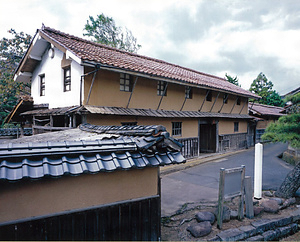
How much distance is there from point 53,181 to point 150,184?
1.74 meters

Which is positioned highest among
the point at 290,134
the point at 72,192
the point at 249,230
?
the point at 290,134

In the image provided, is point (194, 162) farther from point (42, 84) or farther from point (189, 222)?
point (42, 84)

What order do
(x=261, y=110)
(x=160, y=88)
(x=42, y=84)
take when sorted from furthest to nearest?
(x=261, y=110) → (x=42, y=84) → (x=160, y=88)

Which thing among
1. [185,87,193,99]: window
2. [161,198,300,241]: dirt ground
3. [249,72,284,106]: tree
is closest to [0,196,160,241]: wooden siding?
[161,198,300,241]: dirt ground

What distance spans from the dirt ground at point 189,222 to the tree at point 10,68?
1936 cm

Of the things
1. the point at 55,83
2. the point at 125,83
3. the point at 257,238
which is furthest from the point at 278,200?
the point at 55,83

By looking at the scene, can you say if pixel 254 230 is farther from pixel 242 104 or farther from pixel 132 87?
pixel 242 104

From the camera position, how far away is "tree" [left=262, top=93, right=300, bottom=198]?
7.34m

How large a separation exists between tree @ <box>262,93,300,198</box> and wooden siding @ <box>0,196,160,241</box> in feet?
20.1

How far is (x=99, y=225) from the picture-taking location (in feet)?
10.7

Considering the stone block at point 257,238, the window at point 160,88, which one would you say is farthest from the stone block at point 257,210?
the window at point 160,88

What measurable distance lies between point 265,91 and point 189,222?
37341 millimetres

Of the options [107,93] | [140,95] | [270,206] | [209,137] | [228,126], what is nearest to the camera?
[270,206]

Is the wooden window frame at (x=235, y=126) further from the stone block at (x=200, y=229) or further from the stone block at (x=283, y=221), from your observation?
the stone block at (x=200, y=229)
